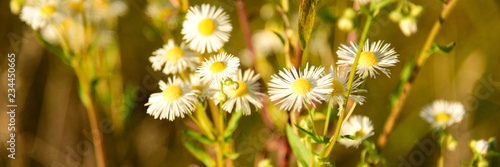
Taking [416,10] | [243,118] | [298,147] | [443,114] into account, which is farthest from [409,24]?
[243,118]

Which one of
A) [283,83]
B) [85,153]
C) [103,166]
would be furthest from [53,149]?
[283,83]

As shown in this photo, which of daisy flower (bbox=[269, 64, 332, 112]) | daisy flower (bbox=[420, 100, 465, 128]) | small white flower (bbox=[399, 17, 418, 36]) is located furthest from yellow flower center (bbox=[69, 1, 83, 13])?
daisy flower (bbox=[420, 100, 465, 128])

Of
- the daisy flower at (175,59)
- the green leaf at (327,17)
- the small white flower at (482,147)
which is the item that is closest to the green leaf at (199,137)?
the daisy flower at (175,59)

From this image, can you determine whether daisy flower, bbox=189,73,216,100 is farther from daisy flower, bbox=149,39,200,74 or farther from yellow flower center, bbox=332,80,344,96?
yellow flower center, bbox=332,80,344,96

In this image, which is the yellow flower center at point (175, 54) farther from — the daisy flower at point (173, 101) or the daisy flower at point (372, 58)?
the daisy flower at point (372, 58)

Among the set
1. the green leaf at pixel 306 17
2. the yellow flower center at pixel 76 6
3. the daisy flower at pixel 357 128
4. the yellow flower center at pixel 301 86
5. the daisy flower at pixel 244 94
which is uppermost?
the yellow flower center at pixel 76 6

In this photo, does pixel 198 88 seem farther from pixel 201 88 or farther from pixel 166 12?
pixel 166 12
